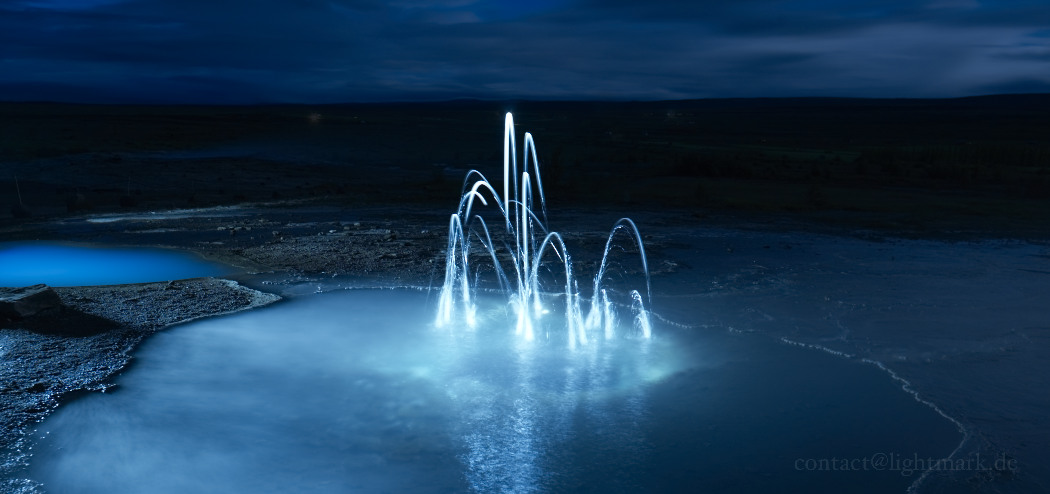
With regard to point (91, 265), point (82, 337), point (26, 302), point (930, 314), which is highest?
point (26, 302)

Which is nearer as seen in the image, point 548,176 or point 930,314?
point 930,314

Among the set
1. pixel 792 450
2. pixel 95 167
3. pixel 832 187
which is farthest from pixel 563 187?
pixel 792 450

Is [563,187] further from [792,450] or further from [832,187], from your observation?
[792,450]

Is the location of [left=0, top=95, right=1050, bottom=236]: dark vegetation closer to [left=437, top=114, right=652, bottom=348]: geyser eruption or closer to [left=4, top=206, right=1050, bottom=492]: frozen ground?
[left=4, top=206, right=1050, bottom=492]: frozen ground

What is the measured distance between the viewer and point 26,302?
24.4ft

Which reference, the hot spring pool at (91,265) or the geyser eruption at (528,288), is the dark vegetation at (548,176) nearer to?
the hot spring pool at (91,265)

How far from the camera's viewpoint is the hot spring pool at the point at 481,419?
4.67 meters

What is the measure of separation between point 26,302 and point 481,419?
5039mm

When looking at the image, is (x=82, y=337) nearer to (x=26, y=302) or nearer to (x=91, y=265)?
(x=26, y=302)

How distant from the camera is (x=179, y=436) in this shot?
5.24m

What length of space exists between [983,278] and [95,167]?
25487 mm

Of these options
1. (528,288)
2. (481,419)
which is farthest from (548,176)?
(481,419)

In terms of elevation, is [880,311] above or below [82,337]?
below

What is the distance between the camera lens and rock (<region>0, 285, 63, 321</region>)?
736 centimetres
